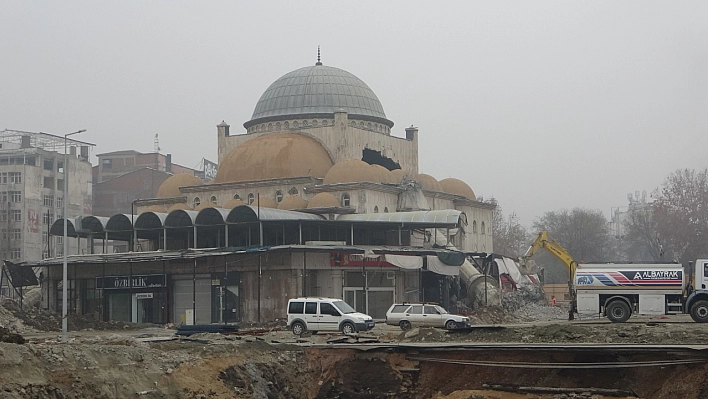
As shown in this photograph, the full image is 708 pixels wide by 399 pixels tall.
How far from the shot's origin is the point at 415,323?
39781 millimetres

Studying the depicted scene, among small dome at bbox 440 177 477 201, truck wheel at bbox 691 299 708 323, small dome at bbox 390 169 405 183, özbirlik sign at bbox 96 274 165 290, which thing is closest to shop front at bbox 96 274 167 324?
özbirlik sign at bbox 96 274 165 290

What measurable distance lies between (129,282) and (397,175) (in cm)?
A: 1983

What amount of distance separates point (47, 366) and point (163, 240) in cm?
4179

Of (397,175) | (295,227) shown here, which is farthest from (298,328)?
(397,175)

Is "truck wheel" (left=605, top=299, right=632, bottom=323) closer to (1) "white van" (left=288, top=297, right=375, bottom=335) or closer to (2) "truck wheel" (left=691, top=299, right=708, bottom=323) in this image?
(2) "truck wheel" (left=691, top=299, right=708, bottom=323)

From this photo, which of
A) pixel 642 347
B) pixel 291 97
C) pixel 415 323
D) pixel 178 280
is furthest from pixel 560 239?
pixel 642 347

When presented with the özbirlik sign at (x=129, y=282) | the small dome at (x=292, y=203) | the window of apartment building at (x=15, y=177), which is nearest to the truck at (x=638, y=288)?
the özbirlik sign at (x=129, y=282)

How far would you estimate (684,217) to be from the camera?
89625mm

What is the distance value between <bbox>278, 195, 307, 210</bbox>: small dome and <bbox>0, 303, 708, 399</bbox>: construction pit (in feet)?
98.3

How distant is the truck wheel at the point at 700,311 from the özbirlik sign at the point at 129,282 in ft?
97.7

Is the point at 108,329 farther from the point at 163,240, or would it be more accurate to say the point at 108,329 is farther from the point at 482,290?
the point at 482,290

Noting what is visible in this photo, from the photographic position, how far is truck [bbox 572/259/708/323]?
3619 cm

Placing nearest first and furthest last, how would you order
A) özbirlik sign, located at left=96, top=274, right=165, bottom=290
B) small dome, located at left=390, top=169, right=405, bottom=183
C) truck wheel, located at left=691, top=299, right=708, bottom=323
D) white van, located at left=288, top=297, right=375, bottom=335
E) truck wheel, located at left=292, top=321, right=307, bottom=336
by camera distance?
truck wheel, located at left=691, top=299, right=708, bottom=323
white van, located at left=288, top=297, right=375, bottom=335
truck wheel, located at left=292, top=321, right=307, bottom=336
özbirlik sign, located at left=96, top=274, right=165, bottom=290
small dome, located at left=390, top=169, right=405, bottom=183

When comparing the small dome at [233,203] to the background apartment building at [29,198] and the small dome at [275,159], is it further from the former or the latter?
the background apartment building at [29,198]
